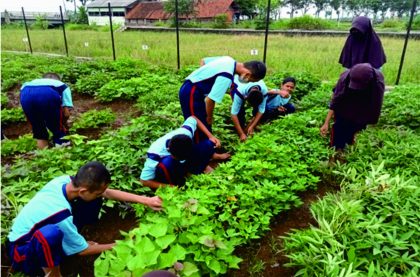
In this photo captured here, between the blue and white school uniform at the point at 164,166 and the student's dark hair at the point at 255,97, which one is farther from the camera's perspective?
the student's dark hair at the point at 255,97

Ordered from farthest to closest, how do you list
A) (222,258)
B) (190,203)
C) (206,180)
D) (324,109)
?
(324,109), (206,180), (190,203), (222,258)

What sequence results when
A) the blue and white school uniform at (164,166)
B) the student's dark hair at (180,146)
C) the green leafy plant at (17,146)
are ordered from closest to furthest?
the student's dark hair at (180,146)
the blue and white school uniform at (164,166)
the green leafy plant at (17,146)

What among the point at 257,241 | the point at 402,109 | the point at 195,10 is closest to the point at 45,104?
the point at 257,241

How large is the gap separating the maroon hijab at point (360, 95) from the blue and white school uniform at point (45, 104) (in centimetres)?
323

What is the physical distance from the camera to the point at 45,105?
393cm

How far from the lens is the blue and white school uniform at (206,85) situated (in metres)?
3.44

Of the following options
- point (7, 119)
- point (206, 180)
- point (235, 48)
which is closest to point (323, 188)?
point (206, 180)

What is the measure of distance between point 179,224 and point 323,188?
5.73 feet

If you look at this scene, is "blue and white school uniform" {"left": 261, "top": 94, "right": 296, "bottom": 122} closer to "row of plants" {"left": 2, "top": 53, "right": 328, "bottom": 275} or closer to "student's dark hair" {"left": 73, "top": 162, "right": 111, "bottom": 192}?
"row of plants" {"left": 2, "top": 53, "right": 328, "bottom": 275}

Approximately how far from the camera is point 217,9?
29.4 meters

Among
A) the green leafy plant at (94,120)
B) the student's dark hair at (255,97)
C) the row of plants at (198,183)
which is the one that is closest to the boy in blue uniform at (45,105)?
the row of plants at (198,183)

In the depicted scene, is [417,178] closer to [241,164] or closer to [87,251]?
[241,164]

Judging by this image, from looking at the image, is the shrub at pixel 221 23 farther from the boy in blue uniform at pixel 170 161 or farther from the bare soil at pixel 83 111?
the boy in blue uniform at pixel 170 161

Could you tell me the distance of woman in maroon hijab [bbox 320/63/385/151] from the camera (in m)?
3.45
